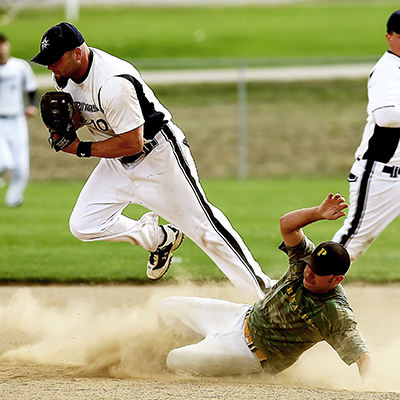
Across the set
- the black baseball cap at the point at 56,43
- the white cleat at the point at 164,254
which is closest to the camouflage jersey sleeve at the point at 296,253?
the white cleat at the point at 164,254

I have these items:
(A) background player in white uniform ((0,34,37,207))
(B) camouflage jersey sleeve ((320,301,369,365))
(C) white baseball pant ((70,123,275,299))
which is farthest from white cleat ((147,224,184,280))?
(A) background player in white uniform ((0,34,37,207))

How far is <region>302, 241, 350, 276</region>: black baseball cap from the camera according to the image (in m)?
5.12

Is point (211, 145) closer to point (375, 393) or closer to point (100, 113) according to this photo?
point (100, 113)

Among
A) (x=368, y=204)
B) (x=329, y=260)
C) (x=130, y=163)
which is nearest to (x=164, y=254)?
(x=130, y=163)

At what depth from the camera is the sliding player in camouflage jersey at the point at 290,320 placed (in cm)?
524

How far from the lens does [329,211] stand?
534 centimetres

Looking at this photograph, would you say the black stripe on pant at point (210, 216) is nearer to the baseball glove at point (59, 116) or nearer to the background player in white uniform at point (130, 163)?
the background player in white uniform at point (130, 163)

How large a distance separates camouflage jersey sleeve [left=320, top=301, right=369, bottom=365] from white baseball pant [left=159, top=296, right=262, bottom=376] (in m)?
0.67

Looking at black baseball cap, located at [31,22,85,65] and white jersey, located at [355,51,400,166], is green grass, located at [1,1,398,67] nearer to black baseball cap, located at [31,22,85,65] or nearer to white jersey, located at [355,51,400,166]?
white jersey, located at [355,51,400,166]

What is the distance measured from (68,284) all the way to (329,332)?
411cm

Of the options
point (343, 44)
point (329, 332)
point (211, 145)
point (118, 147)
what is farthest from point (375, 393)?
point (343, 44)

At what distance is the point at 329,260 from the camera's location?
5.12 metres

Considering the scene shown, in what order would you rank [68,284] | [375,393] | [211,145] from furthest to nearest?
[211,145]
[68,284]
[375,393]

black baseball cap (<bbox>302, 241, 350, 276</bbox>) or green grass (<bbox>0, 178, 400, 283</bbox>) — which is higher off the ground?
black baseball cap (<bbox>302, 241, 350, 276</bbox>)
